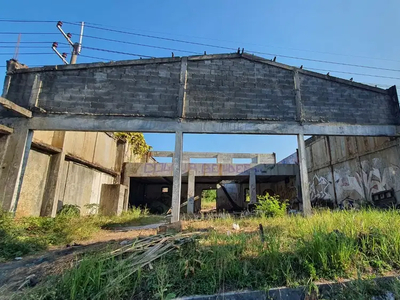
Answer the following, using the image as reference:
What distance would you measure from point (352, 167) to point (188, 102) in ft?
Result: 28.4

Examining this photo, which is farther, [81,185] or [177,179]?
[81,185]

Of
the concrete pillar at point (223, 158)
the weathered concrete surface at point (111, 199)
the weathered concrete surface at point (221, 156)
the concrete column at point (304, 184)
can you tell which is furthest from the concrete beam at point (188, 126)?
the concrete pillar at point (223, 158)

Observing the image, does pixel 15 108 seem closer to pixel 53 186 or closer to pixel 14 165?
pixel 14 165

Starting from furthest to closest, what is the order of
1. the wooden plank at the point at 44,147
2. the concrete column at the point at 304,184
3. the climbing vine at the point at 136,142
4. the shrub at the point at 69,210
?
the climbing vine at the point at 136,142, the shrub at the point at 69,210, the wooden plank at the point at 44,147, the concrete column at the point at 304,184

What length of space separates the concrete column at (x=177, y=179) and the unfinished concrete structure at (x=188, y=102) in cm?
3

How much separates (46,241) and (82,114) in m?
3.96

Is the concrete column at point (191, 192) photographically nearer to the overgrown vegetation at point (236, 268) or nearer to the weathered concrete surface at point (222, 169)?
the weathered concrete surface at point (222, 169)

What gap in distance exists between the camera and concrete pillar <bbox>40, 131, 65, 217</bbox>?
7.91m

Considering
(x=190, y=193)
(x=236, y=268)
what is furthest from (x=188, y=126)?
(x=190, y=193)

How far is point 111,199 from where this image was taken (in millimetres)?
10477

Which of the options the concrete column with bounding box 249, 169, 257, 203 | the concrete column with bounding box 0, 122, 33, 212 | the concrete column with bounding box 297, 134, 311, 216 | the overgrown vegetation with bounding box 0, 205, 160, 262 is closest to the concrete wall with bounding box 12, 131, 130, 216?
the concrete column with bounding box 0, 122, 33, 212

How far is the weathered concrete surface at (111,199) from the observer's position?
10242 millimetres

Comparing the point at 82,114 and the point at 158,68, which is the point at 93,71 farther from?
the point at 158,68

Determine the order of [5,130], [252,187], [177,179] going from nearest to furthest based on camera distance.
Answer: [5,130]
[177,179]
[252,187]
